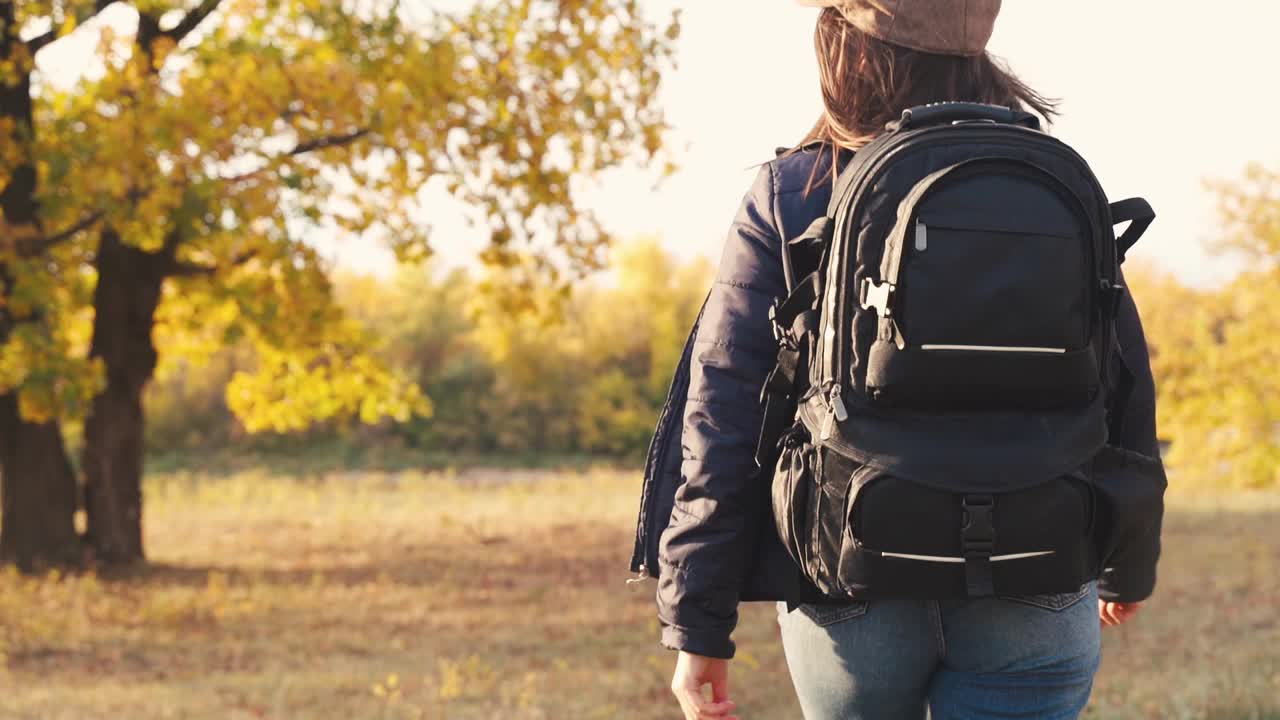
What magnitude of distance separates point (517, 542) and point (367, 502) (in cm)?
550

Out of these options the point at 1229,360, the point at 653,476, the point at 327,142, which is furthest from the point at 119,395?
the point at 1229,360

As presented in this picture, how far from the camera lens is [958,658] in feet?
6.31

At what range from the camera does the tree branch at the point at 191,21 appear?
11.7m

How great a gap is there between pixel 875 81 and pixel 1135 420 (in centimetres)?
70

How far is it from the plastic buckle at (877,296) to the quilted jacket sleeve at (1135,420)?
488mm

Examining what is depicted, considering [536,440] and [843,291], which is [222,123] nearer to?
[843,291]

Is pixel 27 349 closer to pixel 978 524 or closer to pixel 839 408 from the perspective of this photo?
pixel 839 408

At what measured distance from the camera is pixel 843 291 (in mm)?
1908

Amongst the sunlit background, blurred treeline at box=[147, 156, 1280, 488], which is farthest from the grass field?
blurred treeline at box=[147, 156, 1280, 488]

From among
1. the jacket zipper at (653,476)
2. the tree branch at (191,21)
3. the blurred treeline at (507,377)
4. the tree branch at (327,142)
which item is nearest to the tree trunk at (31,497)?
the tree branch at (191,21)

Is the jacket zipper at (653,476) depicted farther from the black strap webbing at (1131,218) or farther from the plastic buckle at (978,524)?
the black strap webbing at (1131,218)

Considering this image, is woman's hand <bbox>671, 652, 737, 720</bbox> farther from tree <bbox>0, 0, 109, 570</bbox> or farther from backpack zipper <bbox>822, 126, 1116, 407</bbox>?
tree <bbox>0, 0, 109, 570</bbox>

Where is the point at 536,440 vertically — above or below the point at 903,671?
below

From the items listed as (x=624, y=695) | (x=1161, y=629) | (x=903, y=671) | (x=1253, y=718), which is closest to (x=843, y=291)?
(x=903, y=671)
